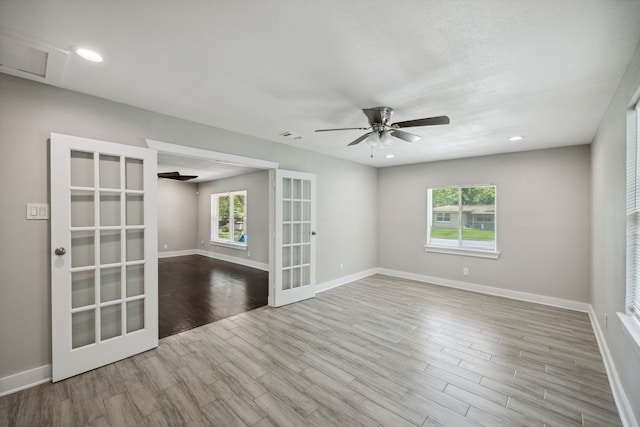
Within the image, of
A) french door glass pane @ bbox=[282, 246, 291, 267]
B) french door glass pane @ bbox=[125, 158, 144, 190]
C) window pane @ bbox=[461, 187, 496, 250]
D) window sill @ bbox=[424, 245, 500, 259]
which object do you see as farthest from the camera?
window pane @ bbox=[461, 187, 496, 250]

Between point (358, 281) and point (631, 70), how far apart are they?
4694 millimetres

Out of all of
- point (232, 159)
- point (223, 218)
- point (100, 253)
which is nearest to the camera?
point (100, 253)

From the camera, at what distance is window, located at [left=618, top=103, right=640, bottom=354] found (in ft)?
5.85

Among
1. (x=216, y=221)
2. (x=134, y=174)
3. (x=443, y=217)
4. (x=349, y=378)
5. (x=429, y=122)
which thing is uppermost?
(x=429, y=122)

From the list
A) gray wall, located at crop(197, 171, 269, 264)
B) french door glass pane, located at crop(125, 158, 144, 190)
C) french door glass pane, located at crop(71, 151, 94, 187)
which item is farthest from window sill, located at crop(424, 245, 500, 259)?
french door glass pane, located at crop(71, 151, 94, 187)

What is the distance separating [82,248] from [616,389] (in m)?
4.77

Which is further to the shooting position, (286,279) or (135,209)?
(286,279)

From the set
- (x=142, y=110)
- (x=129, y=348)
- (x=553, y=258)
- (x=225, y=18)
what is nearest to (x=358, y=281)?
(x=553, y=258)

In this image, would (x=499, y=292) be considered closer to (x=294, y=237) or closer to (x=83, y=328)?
(x=294, y=237)

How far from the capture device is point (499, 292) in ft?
15.4

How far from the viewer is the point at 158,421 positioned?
72.6 inches

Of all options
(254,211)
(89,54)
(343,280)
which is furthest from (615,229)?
(254,211)

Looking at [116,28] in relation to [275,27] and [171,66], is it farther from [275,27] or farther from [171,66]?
[275,27]

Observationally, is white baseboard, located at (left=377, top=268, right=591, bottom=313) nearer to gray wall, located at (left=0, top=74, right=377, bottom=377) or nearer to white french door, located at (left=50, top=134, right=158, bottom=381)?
white french door, located at (left=50, top=134, right=158, bottom=381)
